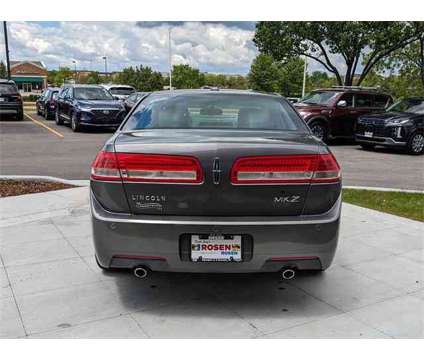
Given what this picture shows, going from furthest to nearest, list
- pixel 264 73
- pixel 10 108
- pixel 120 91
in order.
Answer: pixel 264 73, pixel 120 91, pixel 10 108

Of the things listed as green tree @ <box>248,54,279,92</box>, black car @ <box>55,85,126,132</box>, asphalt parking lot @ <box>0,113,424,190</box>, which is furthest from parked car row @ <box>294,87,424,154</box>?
green tree @ <box>248,54,279,92</box>

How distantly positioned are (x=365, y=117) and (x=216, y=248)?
12.2 meters

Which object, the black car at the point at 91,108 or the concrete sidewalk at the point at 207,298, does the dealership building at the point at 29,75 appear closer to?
the black car at the point at 91,108

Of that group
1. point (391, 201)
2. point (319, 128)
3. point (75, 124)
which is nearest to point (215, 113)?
point (391, 201)

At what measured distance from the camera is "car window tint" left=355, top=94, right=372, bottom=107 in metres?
15.7

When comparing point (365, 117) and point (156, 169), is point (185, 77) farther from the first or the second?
point (156, 169)

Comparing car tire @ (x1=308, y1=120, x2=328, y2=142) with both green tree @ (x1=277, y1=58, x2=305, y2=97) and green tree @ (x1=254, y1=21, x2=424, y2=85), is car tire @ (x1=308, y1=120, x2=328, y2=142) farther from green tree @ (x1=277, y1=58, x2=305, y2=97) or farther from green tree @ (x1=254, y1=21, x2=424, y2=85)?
green tree @ (x1=277, y1=58, x2=305, y2=97)

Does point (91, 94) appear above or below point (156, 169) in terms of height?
below

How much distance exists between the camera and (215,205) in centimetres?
307

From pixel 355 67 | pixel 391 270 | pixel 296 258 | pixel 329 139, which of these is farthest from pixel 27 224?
pixel 355 67

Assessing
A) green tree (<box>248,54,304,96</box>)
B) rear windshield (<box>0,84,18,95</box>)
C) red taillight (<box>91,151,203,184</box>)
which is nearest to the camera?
red taillight (<box>91,151,203,184</box>)

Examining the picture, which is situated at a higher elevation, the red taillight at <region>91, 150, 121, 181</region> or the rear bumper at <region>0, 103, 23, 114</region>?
the red taillight at <region>91, 150, 121, 181</region>

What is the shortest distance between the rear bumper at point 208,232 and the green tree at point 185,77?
62550mm

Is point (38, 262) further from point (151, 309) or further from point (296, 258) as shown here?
point (296, 258)
